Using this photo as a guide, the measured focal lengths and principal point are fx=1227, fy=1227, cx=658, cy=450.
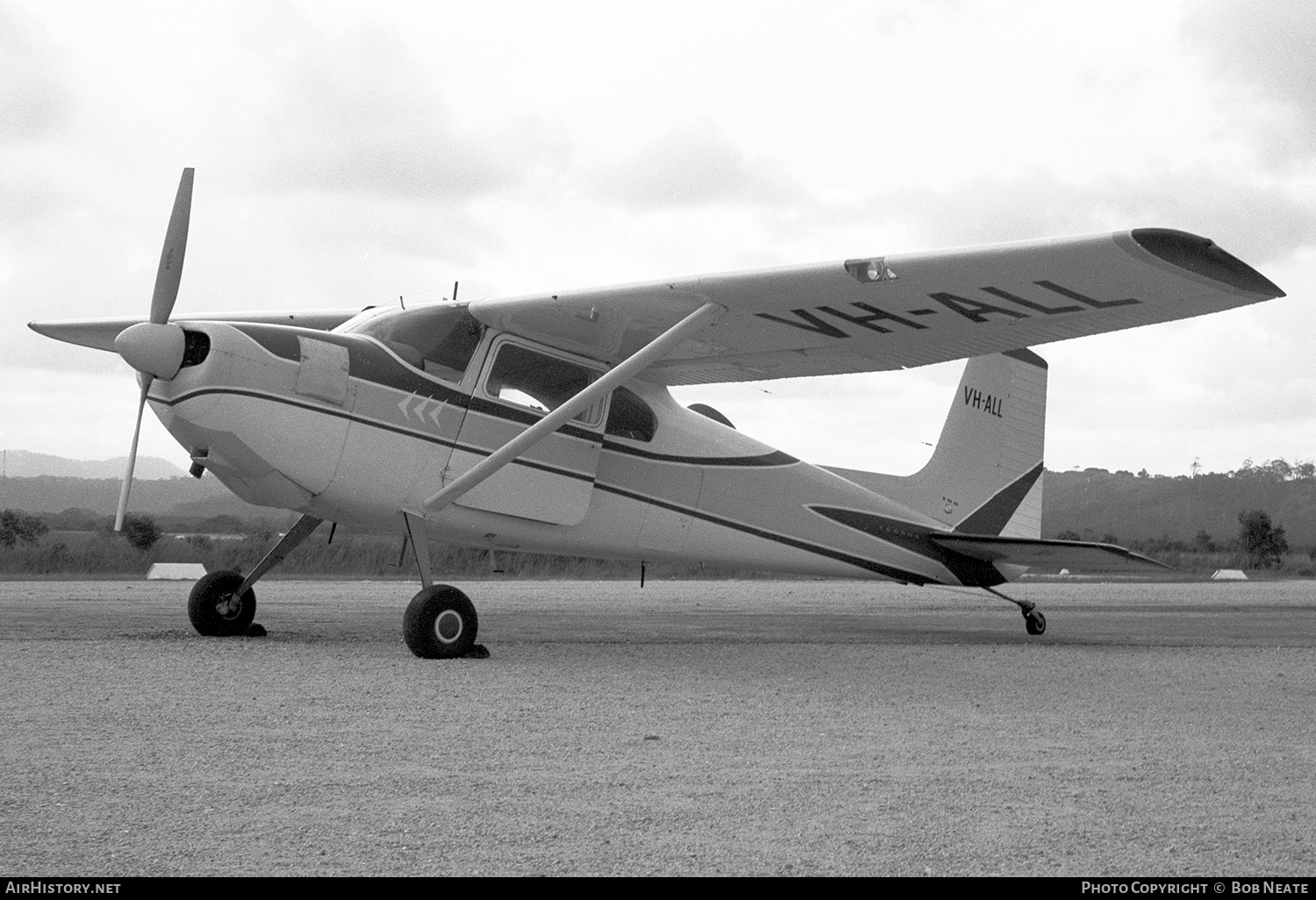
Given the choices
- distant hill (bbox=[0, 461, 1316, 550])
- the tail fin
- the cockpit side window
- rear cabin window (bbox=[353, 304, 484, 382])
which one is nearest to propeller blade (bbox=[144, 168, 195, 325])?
rear cabin window (bbox=[353, 304, 484, 382])

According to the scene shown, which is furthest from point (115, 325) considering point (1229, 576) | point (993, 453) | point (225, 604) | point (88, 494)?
point (88, 494)

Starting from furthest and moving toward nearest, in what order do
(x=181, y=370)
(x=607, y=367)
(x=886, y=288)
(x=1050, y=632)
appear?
(x=1050, y=632), (x=607, y=367), (x=886, y=288), (x=181, y=370)

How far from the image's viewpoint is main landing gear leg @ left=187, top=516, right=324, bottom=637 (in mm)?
9867

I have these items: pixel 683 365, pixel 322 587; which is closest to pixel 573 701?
pixel 683 365

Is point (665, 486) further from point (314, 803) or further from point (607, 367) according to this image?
point (314, 803)

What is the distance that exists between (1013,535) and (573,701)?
8.45m

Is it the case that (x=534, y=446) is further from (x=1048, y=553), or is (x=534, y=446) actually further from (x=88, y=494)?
(x=88, y=494)

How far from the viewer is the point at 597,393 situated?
912 centimetres

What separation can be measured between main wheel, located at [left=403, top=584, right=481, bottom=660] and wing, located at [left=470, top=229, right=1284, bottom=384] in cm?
232

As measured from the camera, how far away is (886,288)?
9.00 meters

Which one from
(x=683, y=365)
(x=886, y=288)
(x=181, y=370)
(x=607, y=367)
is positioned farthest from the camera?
(x=683, y=365)

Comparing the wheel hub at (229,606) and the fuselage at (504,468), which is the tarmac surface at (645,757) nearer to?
the wheel hub at (229,606)

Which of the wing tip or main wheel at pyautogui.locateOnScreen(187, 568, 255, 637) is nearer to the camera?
the wing tip

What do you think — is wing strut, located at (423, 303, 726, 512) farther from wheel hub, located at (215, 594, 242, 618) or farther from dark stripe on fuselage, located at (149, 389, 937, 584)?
wheel hub, located at (215, 594, 242, 618)
